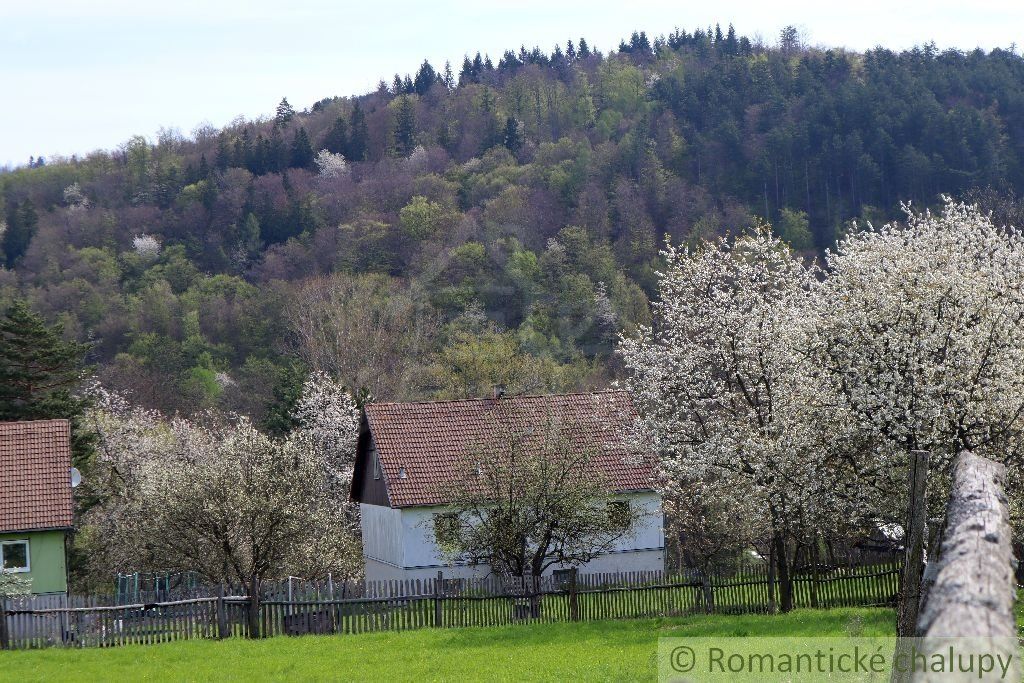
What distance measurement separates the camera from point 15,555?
30.9 m

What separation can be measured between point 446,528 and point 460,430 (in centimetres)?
585

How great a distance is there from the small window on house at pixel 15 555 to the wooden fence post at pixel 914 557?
26.1 metres

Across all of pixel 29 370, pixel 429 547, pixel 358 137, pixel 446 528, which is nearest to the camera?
pixel 446 528

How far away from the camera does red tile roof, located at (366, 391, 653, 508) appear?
33.7 meters

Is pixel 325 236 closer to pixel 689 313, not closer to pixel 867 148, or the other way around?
pixel 867 148

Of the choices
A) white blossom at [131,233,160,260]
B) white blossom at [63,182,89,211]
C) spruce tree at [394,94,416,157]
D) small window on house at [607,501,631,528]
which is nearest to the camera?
small window on house at [607,501,631,528]

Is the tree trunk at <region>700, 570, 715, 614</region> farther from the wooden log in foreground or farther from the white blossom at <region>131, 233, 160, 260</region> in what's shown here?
the white blossom at <region>131, 233, 160, 260</region>

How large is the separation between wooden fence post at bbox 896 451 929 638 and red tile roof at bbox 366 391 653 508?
21223 mm

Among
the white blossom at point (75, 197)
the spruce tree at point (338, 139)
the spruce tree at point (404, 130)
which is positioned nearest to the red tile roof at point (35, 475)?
the white blossom at point (75, 197)

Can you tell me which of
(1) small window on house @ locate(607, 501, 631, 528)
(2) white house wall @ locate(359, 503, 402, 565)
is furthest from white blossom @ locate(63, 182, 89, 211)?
(1) small window on house @ locate(607, 501, 631, 528)

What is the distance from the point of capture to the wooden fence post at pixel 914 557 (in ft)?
33.4

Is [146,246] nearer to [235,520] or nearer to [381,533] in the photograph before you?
[381,533]

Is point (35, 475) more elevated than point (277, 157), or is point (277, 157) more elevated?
point (277, 157)

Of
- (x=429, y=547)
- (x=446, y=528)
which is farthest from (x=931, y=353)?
(x=429, y=547)
